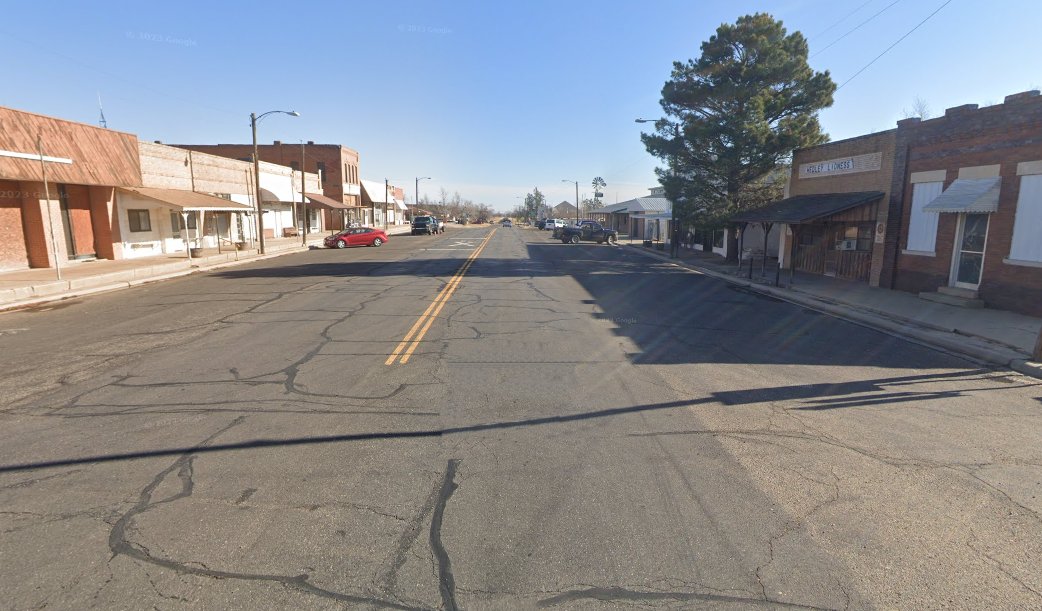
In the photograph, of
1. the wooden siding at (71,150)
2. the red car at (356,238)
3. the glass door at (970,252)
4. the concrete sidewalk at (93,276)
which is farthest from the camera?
the red car at (356,238)

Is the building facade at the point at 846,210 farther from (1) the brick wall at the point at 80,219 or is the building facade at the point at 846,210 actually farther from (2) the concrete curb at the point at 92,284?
(1) the brick wall at the point at 80,219

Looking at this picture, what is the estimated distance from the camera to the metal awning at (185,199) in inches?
992

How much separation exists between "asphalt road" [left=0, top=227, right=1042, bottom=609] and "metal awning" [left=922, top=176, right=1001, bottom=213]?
618cm

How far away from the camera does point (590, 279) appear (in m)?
21.0

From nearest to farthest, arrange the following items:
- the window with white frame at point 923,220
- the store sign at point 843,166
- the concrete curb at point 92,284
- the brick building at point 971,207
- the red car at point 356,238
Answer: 1. the brick building at point 971,207
2. the concrete curb at point 92,284
3. the window with white frame at point 923,220
4. the store sign at point 843,166
5. the red car at point 356,238

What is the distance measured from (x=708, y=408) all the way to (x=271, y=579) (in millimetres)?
4941

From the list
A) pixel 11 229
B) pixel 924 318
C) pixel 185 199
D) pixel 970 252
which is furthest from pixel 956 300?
pixel 185 199

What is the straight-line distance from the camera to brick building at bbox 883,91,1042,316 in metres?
13.0

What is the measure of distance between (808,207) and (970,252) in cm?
611

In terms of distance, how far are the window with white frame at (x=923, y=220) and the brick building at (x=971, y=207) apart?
0.09 feet

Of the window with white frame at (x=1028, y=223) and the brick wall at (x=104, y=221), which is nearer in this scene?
the window with white frame at (x=1028, y=223)

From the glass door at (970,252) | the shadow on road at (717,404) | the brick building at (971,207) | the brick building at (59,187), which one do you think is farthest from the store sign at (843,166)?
the brick building at (59,187)

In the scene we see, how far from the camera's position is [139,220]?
85.9 ft

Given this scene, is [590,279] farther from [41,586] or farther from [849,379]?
[41,586]
